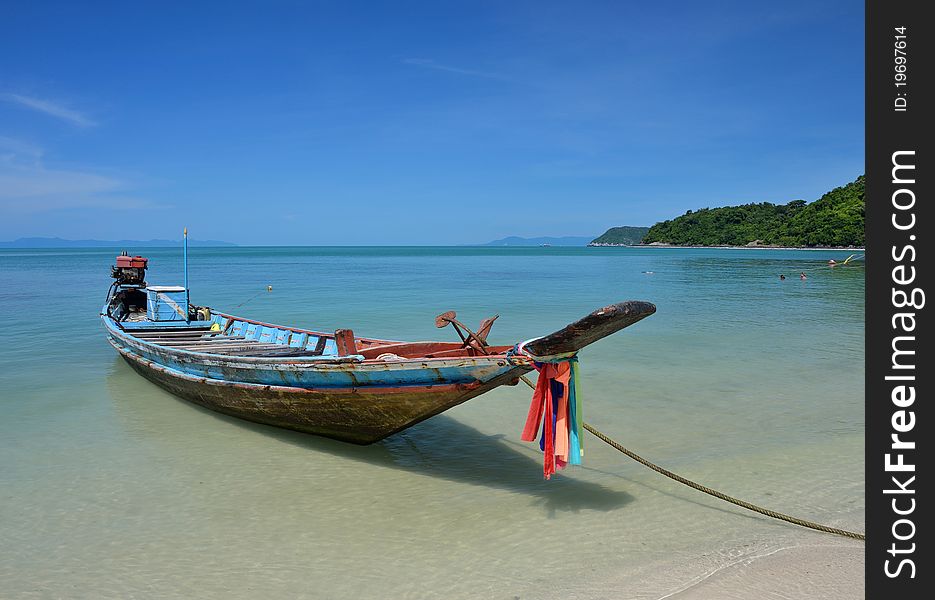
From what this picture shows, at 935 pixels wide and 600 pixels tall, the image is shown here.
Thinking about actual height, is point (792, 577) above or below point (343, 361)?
below

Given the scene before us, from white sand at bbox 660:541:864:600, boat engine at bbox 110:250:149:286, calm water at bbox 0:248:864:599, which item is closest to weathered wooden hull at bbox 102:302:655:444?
calm water at bbox 0:248:864:599

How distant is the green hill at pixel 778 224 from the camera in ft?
332

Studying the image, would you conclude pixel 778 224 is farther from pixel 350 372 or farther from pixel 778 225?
pixel 350 372

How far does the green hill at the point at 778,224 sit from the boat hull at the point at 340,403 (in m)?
106

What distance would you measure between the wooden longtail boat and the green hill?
105219mm

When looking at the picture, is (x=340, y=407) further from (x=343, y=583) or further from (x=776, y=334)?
(x=776, y=334)

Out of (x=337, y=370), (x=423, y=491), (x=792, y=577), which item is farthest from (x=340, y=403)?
(x=792, y=577)

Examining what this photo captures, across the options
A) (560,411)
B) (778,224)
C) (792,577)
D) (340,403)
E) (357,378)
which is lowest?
(792,577)

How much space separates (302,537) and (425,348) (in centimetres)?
287

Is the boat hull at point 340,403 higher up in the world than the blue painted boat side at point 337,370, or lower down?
lower down

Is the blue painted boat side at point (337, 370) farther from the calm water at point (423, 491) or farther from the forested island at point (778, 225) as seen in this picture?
the forested island at point (778, 225)

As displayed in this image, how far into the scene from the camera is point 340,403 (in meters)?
7.15

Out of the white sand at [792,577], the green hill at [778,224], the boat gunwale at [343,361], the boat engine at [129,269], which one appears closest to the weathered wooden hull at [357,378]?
the boat gunwale at [343,361]

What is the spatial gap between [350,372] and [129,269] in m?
11.7
